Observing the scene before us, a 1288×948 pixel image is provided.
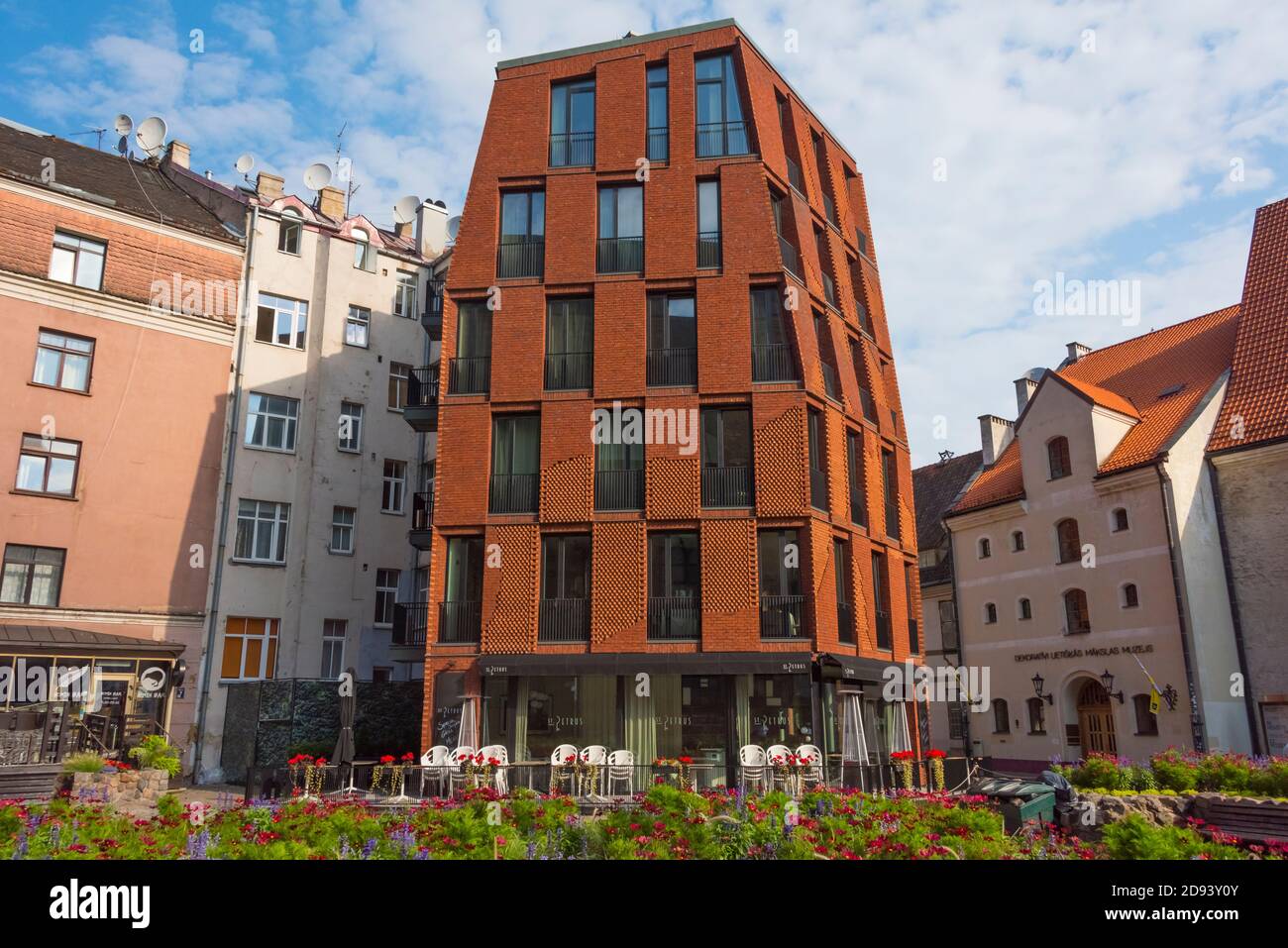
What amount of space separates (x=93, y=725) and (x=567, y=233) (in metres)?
17.8

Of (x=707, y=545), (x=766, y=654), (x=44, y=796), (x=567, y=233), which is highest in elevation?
(x=567, y=233)

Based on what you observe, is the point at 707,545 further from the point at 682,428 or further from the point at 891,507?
the point at 891,507

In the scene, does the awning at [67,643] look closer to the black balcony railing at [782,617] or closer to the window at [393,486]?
the window at [393,486]

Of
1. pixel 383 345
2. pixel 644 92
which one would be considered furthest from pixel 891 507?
pixel 383 345

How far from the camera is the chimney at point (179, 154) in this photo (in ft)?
139

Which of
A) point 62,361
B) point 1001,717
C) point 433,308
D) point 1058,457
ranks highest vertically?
point 433,308

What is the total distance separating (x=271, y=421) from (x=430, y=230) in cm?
1412

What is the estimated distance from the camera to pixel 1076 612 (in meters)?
36.0

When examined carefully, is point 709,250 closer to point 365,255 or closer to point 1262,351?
point 365,255

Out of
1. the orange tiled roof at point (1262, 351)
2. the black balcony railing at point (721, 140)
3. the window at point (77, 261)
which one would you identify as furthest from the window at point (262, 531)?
the orange tiled roof at point (1262, 351)

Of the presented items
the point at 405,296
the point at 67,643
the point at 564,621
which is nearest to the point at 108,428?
the point at 67,643

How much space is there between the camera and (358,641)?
3416 centimetres
